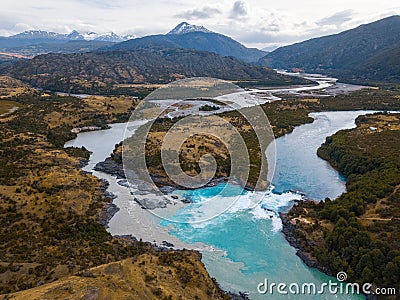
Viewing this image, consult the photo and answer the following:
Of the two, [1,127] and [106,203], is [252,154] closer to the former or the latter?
[106,203]

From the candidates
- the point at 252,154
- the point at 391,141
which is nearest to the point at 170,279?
the point at 252,154

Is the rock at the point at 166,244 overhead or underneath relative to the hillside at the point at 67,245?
underneath

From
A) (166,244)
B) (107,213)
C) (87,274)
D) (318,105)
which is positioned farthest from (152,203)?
(318,105)

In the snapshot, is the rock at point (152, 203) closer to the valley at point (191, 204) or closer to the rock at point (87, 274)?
the valley at point (191, 204)

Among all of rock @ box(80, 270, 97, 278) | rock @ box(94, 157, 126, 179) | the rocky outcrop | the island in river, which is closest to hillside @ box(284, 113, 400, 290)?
the rocky outcrop

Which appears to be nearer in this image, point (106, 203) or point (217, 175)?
point (106, 203)

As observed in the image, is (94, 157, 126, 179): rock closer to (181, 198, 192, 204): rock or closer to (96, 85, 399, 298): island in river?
(181, 198, 192, 204): rock

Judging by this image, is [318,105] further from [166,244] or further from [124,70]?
[124,70]

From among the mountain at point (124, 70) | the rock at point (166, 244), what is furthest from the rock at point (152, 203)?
the mountain at point (124, 70)
